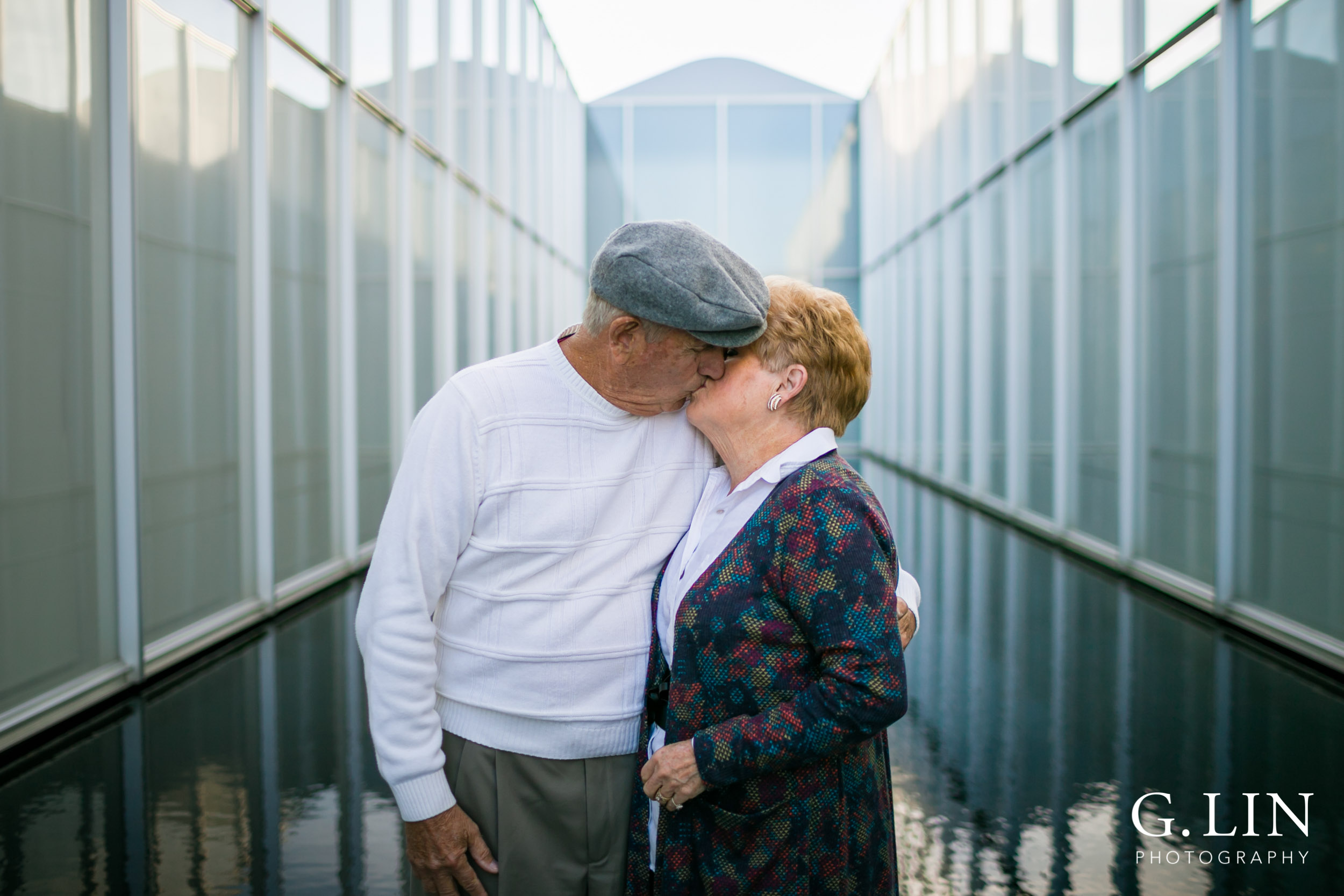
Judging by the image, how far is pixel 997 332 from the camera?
11242 millimetres

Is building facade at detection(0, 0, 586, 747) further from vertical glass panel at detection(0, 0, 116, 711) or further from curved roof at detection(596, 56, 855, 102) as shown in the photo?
curved roof at detection(596, 56, 855, 102)

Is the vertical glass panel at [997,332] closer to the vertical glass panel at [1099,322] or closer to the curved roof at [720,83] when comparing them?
the vertical glass panel at [1099,322]

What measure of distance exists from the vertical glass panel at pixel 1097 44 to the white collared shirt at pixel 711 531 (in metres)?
7.19

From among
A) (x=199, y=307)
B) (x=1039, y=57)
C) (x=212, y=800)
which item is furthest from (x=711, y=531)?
(x=1039, y=57)

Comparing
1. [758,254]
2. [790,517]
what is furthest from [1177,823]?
[758,254]

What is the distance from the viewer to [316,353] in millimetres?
6883

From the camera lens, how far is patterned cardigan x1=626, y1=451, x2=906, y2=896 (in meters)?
1.46

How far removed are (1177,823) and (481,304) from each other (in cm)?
919

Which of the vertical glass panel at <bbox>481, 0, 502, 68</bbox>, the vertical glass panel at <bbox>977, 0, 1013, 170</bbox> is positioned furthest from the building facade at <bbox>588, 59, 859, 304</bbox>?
the vertical glass panel at <bbox>977, 0, 1013, 170</bbox>

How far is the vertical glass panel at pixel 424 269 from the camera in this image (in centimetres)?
877

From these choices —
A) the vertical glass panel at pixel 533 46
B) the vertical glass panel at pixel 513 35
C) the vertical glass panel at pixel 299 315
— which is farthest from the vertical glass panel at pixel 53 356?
the vertical glass panel at pixel 533 46

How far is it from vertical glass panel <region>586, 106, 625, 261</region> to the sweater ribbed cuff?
62.5ft

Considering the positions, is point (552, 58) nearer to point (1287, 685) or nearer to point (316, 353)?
point (316, 353)

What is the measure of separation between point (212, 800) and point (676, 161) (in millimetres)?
18402
